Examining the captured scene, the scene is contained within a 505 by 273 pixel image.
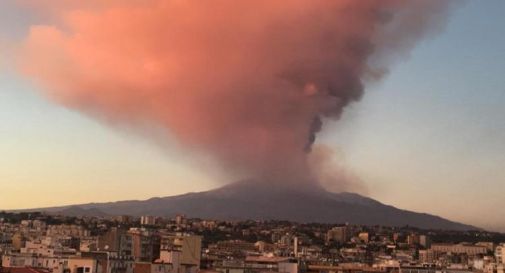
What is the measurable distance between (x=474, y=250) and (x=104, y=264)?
59.1 meters

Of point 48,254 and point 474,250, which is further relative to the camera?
point 474,250

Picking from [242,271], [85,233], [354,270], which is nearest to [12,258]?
[242,271]

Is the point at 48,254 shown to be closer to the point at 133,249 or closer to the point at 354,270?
the point at 133,249

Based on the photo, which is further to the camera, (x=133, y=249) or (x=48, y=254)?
(x=133, y=249)

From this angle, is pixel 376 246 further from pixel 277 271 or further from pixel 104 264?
pixel 104 264

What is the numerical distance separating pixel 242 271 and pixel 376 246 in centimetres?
5530

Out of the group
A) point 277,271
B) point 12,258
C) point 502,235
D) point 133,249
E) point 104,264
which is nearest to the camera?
point 104,264

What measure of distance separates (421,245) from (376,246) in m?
7.96

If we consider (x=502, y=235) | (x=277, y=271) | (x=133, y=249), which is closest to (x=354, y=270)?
(x=277, y=271)

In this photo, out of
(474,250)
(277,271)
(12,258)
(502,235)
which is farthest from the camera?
(502,235)

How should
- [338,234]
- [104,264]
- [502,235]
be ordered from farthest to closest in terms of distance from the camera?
[502,235], [338,234], [104,264]

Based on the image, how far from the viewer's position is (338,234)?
324ft

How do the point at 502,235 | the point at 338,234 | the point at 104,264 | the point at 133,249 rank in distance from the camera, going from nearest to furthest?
1. the point at 104,264
2. the point at 133,249
3. the point at 338,234
4. the point at 502,235

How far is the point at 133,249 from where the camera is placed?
121 ft
